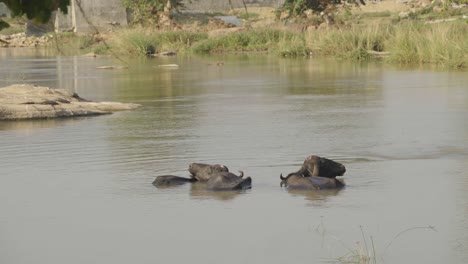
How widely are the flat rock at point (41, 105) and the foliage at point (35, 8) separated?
10.7 m

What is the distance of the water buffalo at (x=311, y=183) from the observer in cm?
861

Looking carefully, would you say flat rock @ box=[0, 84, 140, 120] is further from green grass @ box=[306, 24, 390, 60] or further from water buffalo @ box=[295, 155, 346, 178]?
green grass @ box=[306, 24, 390, 60]

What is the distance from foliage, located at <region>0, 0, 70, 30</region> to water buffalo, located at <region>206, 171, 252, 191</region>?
500 centimetres

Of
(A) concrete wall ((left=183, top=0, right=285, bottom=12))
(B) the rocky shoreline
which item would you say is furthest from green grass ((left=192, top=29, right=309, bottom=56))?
(A) concrete wall ((left=183, top=0, right=285, bottom=12))

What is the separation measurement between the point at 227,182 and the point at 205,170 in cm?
36

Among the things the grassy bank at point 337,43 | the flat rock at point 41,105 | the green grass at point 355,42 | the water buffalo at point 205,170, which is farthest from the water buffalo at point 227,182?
the green grass at point 355,42

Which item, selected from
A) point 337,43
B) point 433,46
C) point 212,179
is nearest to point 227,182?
point 212,179

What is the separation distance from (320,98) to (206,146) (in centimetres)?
598

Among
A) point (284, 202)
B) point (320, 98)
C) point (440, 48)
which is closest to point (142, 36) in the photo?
point (440, 48)

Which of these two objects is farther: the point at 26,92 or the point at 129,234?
the point at 26,92

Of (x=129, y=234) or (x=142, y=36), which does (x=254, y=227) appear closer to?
(x=129, y=234)

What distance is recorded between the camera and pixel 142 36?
3691 centimetres

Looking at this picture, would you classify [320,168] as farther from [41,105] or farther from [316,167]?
[41,105]

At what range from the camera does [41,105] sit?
47.5 ft
